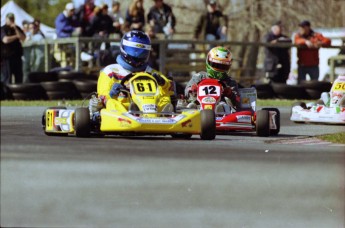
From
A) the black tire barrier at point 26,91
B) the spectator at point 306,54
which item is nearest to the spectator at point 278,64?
the spectator at point 306,54

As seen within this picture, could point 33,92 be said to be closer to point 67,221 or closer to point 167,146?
point 67,221

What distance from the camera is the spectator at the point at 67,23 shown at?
373 cm

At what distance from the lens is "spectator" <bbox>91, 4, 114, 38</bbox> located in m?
3.52

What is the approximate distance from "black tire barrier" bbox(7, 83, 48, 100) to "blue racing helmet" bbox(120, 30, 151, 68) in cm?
121

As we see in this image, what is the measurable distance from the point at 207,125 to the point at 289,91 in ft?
5.44

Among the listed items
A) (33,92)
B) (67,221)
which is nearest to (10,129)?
(67,221)

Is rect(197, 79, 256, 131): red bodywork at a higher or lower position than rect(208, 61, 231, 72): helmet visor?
lower

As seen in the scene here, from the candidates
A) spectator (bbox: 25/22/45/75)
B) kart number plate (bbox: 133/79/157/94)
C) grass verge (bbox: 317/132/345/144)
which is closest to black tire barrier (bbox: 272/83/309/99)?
kart number plate (bbox: 133/79/157/94)

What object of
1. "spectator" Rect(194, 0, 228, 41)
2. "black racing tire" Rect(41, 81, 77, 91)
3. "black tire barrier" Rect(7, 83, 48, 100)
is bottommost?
"black tire barrier" Rect(7, 83, 48, 100)

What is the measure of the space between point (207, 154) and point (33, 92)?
9.14 feet

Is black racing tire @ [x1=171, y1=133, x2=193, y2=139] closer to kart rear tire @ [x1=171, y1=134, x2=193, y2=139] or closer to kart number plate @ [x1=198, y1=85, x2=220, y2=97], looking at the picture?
kart rear tire @ [x1=171, y1=134, x2=193, y2=139]

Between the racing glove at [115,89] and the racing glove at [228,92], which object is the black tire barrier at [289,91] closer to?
the racing glove at [228,92]

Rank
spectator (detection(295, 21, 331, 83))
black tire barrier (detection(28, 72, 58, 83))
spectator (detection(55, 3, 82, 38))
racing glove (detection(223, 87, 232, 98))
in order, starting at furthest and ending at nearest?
black tire barrier (detection(28, 72, 58, 83)) < racing glove (detection(223, 87, 232, 98)) < spectator (detection(55, 3, 82, 38)) < spectator (detection(295, 21, 331, 83))

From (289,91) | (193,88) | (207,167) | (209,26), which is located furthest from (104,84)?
(209,26)
